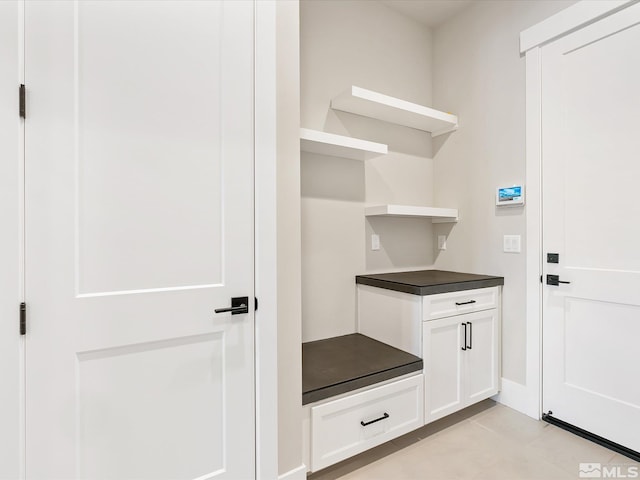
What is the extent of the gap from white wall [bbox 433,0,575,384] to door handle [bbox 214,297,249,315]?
1.92 metres

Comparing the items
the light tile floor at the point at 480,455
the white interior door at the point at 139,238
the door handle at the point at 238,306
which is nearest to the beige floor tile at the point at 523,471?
the light tile floor at the point at 480,455

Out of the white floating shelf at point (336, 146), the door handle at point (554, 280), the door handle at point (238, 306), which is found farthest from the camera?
the door handle at point (554, 280)

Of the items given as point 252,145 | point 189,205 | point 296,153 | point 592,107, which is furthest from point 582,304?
point 189,205

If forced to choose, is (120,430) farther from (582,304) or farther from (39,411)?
(582,304)

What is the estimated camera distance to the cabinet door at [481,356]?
2.19 metres

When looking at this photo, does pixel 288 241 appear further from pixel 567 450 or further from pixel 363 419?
pixel 567 450

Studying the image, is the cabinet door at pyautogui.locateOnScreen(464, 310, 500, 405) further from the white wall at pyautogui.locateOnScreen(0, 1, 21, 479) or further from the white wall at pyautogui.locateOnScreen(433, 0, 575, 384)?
the white wall at pyautogui.locateOnScreen(0, 1, 21, 479)

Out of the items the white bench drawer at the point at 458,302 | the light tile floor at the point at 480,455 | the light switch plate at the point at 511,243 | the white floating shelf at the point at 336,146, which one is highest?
the white floating shelf at the point at 336,146

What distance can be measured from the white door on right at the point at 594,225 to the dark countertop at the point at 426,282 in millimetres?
388

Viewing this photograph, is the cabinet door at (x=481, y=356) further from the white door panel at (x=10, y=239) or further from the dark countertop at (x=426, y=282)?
the white door panel at (x=10, y=239)

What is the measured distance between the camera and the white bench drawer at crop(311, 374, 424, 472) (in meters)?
1.60

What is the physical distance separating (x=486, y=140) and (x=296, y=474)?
8.14ft

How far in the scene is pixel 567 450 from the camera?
1.87 m

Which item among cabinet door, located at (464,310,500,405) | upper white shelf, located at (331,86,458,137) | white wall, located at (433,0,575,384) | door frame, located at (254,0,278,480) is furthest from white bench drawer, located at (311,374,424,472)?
upper white shelf, located at (331,86,458,137)
